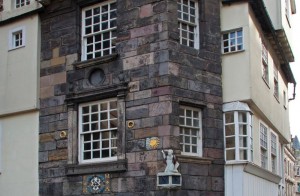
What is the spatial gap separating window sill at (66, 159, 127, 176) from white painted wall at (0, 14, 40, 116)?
2.93 m

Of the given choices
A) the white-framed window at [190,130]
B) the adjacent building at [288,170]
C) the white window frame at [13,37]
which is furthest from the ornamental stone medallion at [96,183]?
the adjacent building at [288,170]

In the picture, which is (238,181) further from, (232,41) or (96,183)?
(232,41)

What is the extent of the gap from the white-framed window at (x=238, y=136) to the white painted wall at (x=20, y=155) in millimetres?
6606

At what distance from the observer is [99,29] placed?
1856cm

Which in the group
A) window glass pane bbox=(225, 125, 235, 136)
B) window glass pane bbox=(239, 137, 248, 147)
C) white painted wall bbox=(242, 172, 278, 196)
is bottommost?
white painted wall bbox=(242, 172, 278, 196)

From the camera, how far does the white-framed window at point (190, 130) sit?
16766 mm

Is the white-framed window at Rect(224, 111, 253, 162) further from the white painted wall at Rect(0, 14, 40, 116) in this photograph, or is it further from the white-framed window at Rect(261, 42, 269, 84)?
the white painted wall at Rect(0, 14, 40, 116)

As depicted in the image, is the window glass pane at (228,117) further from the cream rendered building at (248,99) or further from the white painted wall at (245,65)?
the white painted wall at (245,65)

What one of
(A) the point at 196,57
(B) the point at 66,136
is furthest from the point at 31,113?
(A) the point at 196,57

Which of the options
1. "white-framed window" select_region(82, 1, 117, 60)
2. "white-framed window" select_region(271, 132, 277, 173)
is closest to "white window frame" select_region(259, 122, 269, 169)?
"white-framed window" select_region(271, 132, 277, 173)

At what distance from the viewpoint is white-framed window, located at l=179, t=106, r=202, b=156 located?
16.8 metres

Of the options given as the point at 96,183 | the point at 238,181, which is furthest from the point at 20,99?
the point at 238,181

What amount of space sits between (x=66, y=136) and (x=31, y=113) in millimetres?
2087

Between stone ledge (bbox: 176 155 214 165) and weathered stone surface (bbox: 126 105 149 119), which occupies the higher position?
weathered stone surface (bbox: 126 105 149 119)
